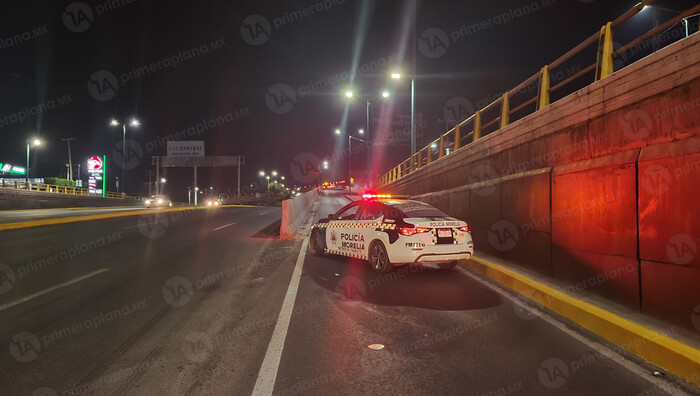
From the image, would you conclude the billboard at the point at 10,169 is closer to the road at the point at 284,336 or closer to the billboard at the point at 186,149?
the billboard at the point at 186,149

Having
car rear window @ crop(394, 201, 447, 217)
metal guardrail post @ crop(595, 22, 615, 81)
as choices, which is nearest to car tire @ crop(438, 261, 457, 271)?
car rear window @ crop(394, 201, 447, 217)

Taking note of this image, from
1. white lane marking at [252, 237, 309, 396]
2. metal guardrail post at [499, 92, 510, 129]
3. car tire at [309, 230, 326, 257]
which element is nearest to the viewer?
white lane marking at [252, 237, 309, 396]

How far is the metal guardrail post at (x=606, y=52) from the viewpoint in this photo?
6.61 metres

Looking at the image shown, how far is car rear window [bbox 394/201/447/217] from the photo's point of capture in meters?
8.28

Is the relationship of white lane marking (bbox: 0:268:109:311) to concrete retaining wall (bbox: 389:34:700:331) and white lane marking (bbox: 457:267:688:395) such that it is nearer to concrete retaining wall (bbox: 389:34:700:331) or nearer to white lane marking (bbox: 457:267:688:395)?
white lane marking (bbox: 457:267:688:395)

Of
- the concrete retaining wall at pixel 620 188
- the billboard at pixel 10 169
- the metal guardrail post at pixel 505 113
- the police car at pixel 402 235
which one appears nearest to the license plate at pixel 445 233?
the police car at pixel 402 235

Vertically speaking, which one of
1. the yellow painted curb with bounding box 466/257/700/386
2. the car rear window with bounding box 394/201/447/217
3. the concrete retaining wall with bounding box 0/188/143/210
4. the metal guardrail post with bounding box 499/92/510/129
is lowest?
the yellow painted curb with bounding box 466/257/700/386

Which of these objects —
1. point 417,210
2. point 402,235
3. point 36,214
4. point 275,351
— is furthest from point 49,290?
point 36,214

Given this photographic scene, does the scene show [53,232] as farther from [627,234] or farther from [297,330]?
[627,234]

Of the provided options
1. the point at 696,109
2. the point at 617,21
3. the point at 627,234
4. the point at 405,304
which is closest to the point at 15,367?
the point at 405,304

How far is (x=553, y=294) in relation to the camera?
5922mm

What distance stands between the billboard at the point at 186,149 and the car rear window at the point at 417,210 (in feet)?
189

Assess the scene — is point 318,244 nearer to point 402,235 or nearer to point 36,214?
point 402,235

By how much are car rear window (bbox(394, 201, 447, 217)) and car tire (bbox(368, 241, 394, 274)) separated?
2.63ft
